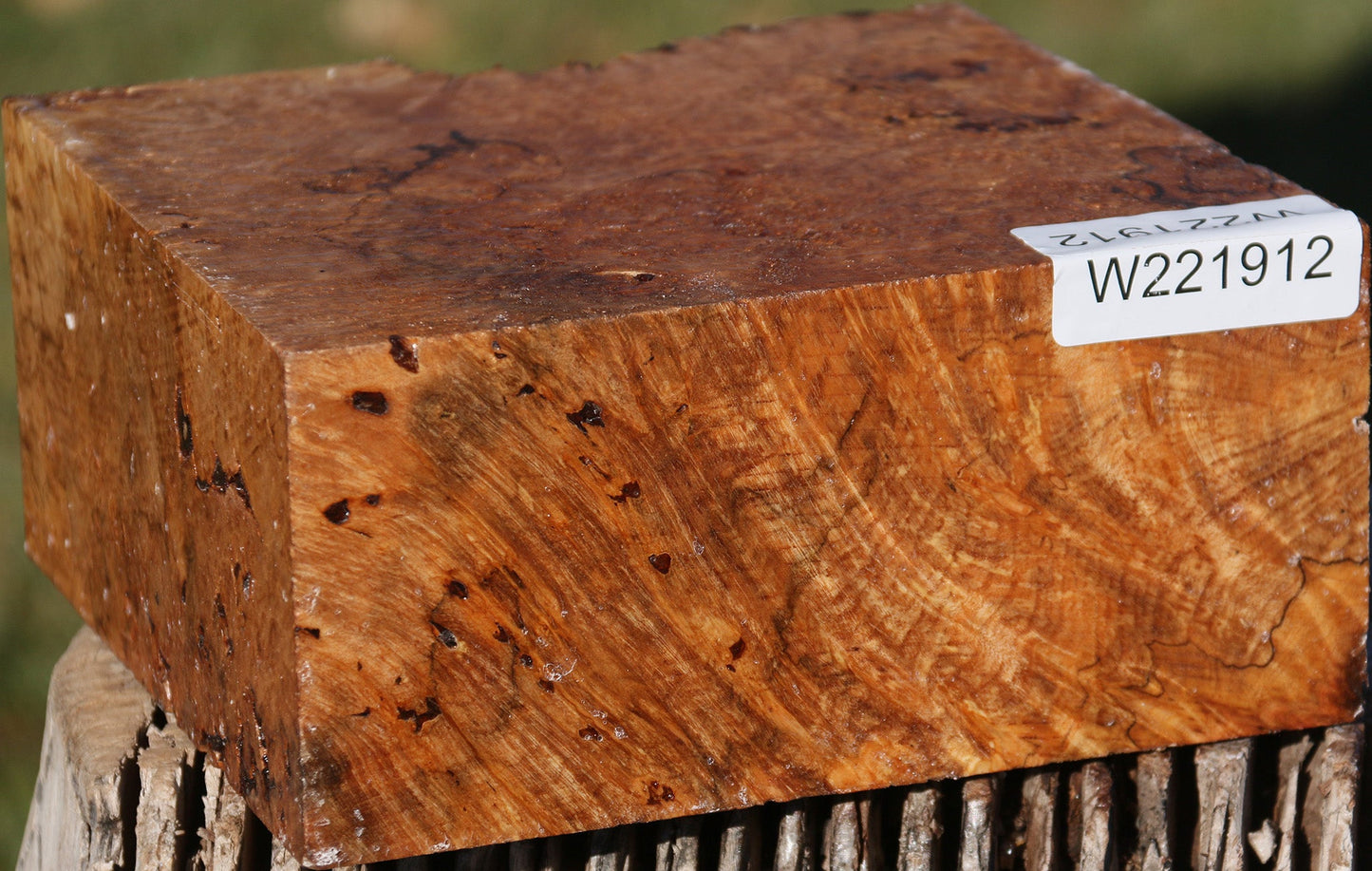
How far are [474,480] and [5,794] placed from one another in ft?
7.17

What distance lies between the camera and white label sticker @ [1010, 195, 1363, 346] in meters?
1.63

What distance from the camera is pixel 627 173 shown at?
195cm

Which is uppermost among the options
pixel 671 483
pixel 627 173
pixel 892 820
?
pixel 627 173

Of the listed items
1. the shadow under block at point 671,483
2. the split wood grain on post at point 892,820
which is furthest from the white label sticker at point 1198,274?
the split wood grain on post at point 892,820

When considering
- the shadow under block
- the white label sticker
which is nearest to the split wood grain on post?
the shadow under block

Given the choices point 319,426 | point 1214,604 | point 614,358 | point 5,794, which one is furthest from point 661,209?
point 5,794

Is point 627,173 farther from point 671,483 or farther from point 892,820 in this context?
point 892,820

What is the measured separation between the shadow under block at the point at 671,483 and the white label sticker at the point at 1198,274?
2cm

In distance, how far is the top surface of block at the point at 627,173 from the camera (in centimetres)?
163

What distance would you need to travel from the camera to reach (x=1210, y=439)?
1.69m

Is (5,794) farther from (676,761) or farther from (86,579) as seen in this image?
(676,761)

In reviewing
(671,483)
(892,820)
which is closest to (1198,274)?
(671,483)

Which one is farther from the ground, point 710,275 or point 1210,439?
point 710,275

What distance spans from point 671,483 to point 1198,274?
1.70ft
